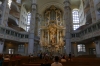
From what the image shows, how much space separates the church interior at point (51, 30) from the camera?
59.5ft

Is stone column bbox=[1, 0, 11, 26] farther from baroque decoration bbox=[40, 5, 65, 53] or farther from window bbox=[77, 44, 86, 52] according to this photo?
window bbox=[77, 44, 86, 52]

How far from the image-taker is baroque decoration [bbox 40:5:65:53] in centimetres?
2608

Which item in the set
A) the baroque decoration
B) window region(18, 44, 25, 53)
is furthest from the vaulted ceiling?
window region(18, 44, 25, 53)

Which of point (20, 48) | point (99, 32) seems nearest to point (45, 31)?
point (20, 48)

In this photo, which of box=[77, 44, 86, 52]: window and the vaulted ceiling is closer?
box=[77, 44, 86, 52]: window

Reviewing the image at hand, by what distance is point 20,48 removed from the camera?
25.2 meters

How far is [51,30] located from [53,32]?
0.87 meters

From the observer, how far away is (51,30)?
28.2m

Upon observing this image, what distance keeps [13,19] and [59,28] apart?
13.3 meters

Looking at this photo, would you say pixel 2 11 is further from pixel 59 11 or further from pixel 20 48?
pixel 59 11

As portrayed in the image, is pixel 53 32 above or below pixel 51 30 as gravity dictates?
Result: below

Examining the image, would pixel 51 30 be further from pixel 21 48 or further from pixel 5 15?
pixel 5 15

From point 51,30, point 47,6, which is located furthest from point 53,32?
point 47,6

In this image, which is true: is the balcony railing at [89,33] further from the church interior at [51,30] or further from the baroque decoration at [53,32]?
the baroque decoration at [53,32]
